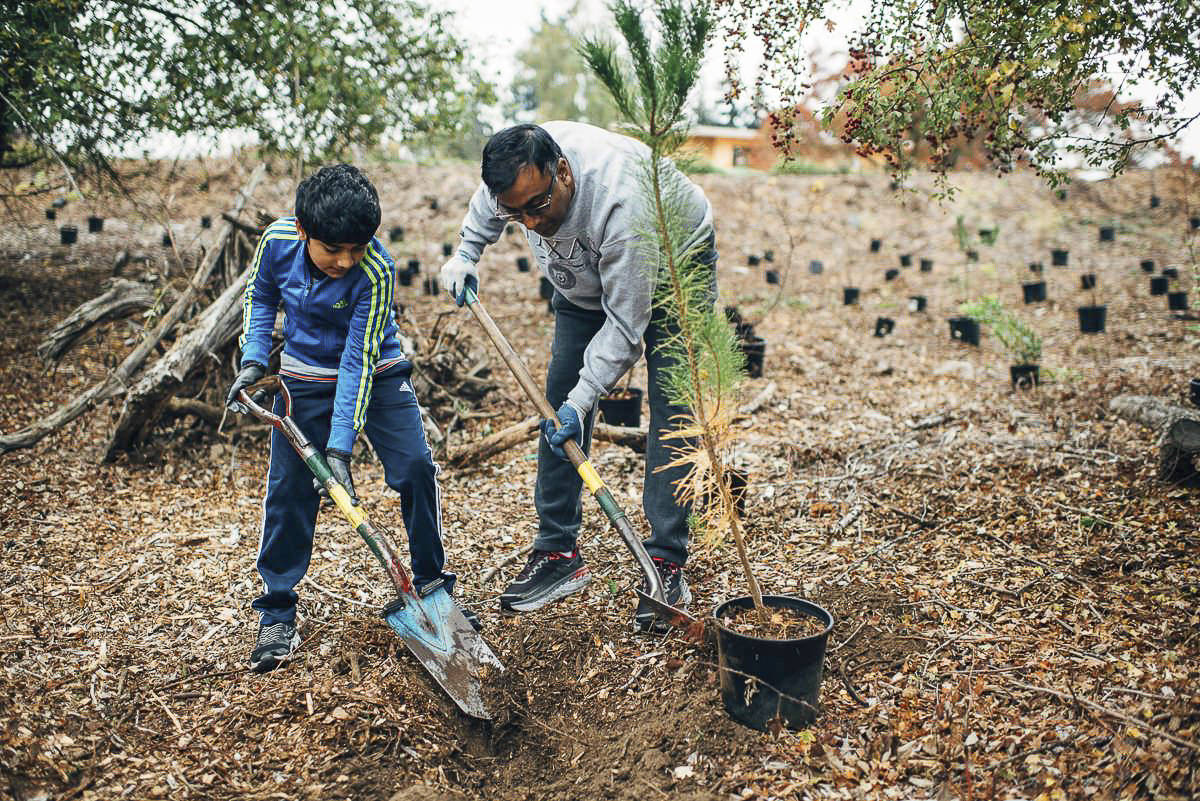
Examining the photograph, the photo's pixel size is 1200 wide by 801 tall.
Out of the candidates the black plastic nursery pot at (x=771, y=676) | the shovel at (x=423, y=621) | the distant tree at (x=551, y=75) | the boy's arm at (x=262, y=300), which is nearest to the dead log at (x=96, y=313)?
the boy's arm at (x=262, y=300)

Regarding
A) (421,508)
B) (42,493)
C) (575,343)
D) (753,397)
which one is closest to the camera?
(421,508)

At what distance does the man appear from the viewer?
94.5 inches

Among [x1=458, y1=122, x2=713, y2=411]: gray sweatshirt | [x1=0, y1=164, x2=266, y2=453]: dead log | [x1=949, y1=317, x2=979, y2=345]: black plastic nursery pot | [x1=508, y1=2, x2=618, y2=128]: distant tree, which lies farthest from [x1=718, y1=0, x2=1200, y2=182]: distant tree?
[x1=508, y1=2, x2=618, y2=128]: distant tree

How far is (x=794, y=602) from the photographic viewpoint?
2.37m

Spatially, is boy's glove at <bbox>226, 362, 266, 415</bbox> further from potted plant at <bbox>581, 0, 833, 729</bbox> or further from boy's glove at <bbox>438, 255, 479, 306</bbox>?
potted plant at <bbox>581, 0, 833, 729</bbox>

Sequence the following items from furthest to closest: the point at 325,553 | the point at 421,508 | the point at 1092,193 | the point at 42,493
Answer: the point at 1092,193 < the point at 42,493 < the point at 325,553 < the point at 421,508

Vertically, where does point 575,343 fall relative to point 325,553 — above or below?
above

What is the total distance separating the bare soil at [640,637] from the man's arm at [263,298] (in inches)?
41.5

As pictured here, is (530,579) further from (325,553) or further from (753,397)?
(753,397)

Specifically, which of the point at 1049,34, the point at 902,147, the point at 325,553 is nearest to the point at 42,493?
the point at 325,553

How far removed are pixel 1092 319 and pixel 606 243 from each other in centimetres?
707

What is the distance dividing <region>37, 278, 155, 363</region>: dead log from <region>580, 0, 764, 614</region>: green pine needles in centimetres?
385

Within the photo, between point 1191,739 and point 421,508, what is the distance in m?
2.30

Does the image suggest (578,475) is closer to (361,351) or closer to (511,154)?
(361,351)
